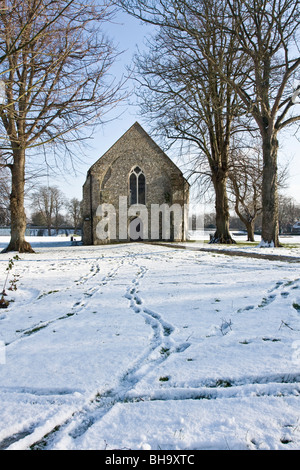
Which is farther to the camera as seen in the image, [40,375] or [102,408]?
[40,375]

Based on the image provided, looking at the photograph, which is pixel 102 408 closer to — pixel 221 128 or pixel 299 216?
pixel 221 128

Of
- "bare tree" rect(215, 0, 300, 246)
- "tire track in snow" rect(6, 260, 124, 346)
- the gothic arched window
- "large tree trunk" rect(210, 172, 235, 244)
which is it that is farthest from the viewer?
the gothic arched window

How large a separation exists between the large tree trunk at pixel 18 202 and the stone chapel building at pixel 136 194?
9220 mm

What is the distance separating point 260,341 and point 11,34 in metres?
5.09

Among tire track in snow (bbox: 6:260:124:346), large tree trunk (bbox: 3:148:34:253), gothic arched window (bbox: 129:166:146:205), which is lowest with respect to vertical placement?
tire track in snow (bbox: 6:260:124:346)

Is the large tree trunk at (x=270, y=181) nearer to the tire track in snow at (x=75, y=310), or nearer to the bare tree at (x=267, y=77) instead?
the bare tree at (x=267, y=77)

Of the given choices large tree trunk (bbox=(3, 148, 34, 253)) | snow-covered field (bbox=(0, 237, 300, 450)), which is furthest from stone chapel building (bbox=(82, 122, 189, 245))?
snow-covered field (bbox=(0, 237, 300, 450))

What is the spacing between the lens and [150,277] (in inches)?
248

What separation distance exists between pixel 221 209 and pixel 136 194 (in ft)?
27.0

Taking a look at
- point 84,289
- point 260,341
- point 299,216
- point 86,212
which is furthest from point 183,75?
point 299,216

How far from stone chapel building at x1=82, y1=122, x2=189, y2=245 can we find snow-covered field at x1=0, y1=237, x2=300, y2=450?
19.0 meters

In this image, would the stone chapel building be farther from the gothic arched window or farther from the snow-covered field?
the snow-covered field

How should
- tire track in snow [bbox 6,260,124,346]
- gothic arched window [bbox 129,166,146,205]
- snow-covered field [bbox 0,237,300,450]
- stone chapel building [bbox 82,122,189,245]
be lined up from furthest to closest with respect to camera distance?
gothic arched window [bbox 129,166,146,205] < stone chapel building [bbox 82,122,189,245] < tire track in snow [bbox 6,260,124,346] < snow-covered field [bbox 0,237,300,450]

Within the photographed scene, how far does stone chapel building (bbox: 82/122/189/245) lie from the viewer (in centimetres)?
2327
